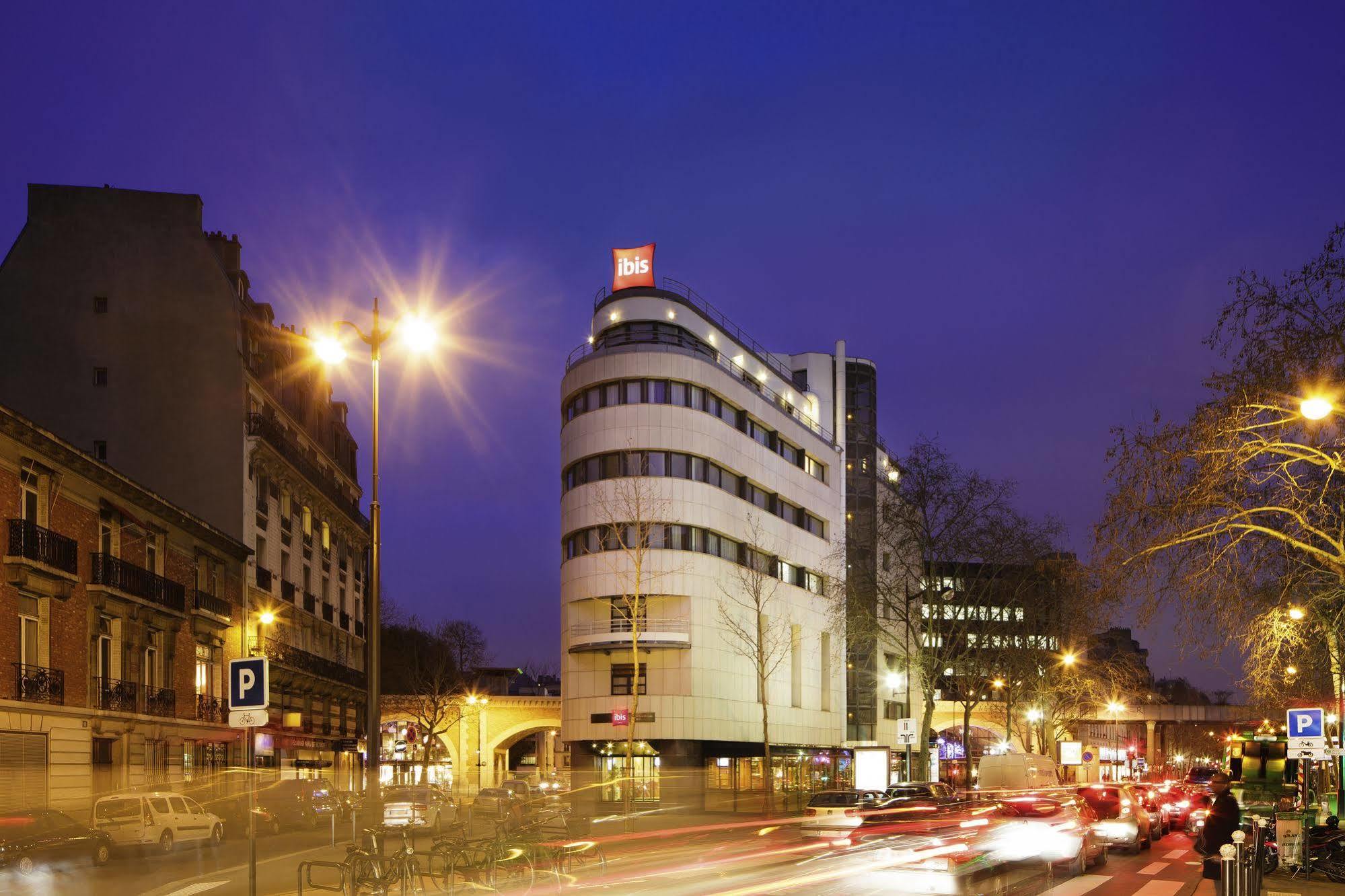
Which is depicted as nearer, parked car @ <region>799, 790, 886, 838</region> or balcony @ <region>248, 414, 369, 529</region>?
parked car @ <region>799, 790, 886, 838</region>

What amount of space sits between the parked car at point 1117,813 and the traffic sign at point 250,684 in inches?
874

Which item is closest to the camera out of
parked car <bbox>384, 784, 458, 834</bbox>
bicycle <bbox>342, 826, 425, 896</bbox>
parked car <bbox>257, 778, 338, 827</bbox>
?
bicycle <bbox>342, 826, 425, 896</bbox>

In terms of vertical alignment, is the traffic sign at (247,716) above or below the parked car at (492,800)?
above

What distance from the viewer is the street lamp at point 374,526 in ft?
67.4

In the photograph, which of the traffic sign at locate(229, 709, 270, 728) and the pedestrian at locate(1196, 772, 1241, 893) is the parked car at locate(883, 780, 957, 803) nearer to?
the pedestrian at locate(1196, 772, 1241, 893)

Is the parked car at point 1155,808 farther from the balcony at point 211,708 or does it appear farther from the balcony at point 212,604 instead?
the balcony at point 212,604

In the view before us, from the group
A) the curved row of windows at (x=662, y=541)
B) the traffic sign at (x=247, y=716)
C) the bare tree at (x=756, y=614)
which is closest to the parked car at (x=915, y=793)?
the bare tree at (x=756, y=614)

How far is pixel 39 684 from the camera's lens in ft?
111

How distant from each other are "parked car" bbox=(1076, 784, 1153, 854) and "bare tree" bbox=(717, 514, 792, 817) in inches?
1132

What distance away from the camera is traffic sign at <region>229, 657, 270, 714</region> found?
15.3 metres

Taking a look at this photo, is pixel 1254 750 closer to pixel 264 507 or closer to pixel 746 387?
pixel 746 387

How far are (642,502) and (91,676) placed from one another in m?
29.0

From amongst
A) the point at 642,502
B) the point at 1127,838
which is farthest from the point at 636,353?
the point at 1127,838

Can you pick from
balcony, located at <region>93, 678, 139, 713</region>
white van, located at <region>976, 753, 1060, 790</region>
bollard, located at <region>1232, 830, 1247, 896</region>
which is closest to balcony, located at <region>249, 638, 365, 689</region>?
balcony, located at <region>93, 678, 139, 713</region>
